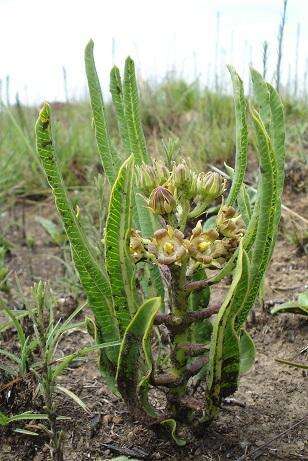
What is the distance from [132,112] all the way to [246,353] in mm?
603

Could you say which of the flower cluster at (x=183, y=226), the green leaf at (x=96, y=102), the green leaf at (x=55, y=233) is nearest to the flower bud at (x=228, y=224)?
the flower cluster at (x=183, y=226)

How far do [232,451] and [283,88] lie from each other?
4005 mm

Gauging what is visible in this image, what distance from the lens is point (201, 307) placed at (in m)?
1.38

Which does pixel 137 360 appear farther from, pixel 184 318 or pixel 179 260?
pixel 179 260

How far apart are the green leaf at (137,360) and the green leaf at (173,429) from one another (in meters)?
0.04

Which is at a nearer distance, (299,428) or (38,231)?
(299,428)

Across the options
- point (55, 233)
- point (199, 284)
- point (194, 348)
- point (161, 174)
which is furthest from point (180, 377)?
point (55, 233)

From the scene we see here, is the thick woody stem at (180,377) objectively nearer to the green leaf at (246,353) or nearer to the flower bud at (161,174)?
the green leaf at (246,353)

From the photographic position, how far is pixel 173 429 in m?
1.24

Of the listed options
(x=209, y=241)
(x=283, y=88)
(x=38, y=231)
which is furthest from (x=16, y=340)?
(x=283, y=88)

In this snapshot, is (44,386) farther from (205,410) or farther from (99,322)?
(205,410)

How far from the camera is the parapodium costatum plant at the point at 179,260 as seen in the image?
3.66ft

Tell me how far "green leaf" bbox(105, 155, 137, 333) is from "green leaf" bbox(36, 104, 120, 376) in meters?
0.06

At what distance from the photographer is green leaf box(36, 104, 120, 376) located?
114 cm
